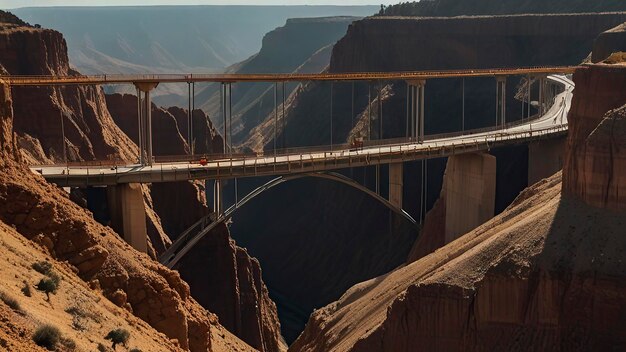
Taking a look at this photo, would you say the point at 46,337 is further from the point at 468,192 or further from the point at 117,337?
the point at 468,192

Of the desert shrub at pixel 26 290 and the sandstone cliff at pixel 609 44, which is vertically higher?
the sandstone cliff at pixel 609 44

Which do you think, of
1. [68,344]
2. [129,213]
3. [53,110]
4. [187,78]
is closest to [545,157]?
[187,78]

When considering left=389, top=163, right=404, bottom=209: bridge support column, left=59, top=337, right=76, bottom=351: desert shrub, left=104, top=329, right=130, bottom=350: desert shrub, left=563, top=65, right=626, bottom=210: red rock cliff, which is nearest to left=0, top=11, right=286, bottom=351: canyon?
left=104, top=329, right=130, bottom=350: desert shrub

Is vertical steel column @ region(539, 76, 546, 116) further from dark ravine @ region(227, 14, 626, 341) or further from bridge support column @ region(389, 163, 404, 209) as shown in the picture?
bridge support column @ region(389, 163, 404, 209)

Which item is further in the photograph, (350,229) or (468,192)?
(350,229)

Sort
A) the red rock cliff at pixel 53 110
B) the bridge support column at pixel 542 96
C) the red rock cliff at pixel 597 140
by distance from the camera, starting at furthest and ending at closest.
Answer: the bridge support column at pixel 542 96, the red rock cliff at pixel 53 110, the red rock cliff at pixel 597 140

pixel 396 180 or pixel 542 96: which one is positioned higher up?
pixel 542 96

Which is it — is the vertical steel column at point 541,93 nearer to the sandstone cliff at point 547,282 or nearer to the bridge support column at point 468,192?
the bridge support column at point 468,192

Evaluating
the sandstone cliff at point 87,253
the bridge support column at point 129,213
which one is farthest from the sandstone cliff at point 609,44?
the sandstone cliff at point 87,253
